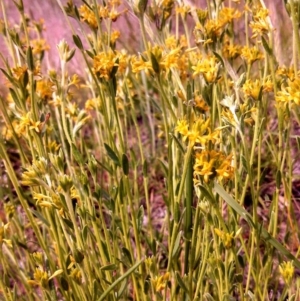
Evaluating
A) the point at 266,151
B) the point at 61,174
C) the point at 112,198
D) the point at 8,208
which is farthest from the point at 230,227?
the point at 266,151

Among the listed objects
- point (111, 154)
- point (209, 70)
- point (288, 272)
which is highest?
point (209, 70)

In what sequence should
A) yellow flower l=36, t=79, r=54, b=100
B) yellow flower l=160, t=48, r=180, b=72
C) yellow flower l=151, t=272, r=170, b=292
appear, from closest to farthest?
1. yellow flower l=160, t=48, r=180, b=72
2. yellow flower l=151, t=272, r=170, b=292
3. yellow flower l=36, t=79, r=54, b=100

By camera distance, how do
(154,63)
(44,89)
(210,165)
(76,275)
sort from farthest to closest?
(44,89) < (76,275) < (154,63) < (210,165)

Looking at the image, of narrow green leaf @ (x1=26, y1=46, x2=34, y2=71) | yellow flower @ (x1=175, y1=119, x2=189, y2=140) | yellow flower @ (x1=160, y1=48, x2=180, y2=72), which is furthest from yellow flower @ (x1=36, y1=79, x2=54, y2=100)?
yellow flower @ (x1=175, y1=119, x2=189, y2=140)

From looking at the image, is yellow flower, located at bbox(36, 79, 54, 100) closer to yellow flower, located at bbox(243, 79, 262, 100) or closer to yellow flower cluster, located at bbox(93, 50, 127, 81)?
yellow flower cluster, located at bbox(93, 50, 127, 81)

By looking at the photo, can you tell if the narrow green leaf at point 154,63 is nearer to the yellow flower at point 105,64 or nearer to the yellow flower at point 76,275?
the yellow flower at point 105,64

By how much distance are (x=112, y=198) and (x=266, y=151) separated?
112cm

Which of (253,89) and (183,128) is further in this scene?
(253,89)

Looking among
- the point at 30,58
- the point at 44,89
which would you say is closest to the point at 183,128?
the point at 30,58

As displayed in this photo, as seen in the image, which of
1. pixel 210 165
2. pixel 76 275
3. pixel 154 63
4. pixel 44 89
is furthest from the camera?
pixel 44 89

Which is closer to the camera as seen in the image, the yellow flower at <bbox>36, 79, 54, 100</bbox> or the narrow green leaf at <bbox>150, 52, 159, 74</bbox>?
the narrow green leaf at <bbox>150, 52, 159, 74</bbox>

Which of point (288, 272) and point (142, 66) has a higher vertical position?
point (142, 66)

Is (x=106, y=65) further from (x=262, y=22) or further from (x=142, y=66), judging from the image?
(x=262, y=22)

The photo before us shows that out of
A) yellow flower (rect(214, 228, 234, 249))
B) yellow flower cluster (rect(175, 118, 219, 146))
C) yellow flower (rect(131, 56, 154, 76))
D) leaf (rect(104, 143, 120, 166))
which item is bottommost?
yellow flower (rect(214, 228, 234, 249))
